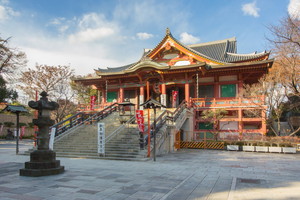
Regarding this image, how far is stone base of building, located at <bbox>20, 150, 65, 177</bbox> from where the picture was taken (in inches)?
319

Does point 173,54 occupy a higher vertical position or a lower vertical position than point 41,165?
higher

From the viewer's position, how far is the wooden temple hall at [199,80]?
851 inches

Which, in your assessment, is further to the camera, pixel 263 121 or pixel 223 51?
pixel 223 51

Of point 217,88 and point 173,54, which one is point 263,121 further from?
point 173,54

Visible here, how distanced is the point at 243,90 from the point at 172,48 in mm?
8789

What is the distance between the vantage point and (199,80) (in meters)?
25.0

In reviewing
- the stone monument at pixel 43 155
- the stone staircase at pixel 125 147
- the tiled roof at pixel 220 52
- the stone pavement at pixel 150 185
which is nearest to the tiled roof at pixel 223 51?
the tiled roof at pixel 220 52

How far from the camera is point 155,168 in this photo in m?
9.80

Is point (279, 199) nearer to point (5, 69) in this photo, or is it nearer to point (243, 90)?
point (243, 90)

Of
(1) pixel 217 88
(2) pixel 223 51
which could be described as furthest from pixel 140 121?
(2) pixel 223 51

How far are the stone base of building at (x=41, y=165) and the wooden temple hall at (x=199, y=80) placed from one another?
1460 centimetres

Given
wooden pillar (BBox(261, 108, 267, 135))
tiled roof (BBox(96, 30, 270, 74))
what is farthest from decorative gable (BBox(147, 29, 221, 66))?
wooden pillar (BBox(261, 108, 267, 135))

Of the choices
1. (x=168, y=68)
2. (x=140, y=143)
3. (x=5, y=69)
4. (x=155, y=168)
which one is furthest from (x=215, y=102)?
(x=5, y=69)

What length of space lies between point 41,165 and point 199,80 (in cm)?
1948
